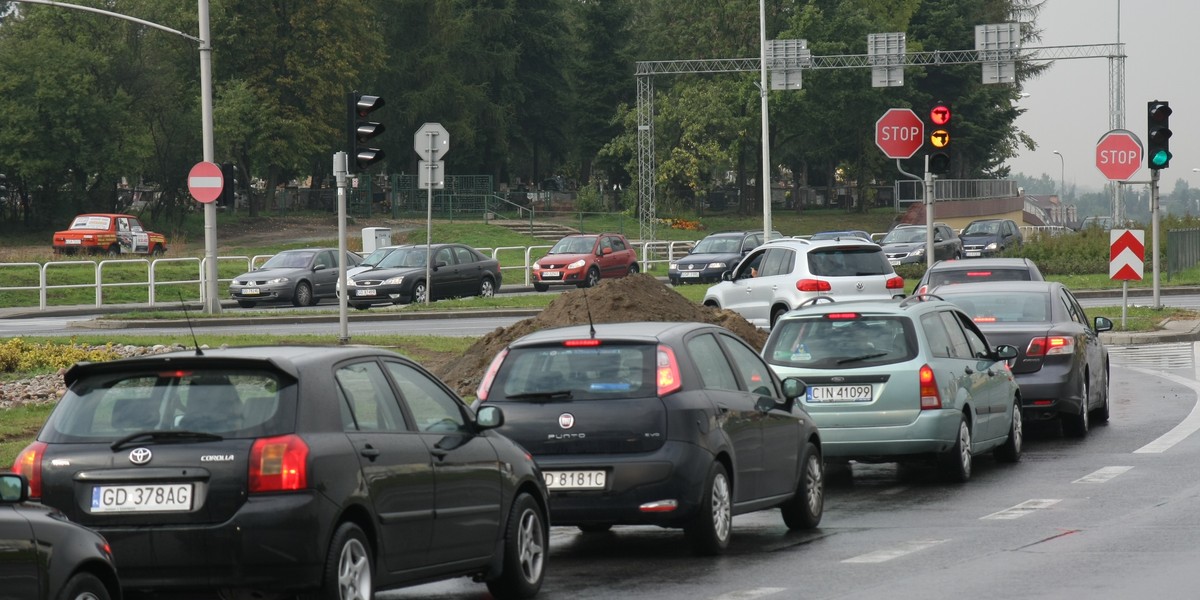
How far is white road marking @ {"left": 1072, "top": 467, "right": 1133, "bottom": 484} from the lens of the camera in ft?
45.6

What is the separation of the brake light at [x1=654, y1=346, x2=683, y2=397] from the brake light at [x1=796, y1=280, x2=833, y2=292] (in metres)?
17.4

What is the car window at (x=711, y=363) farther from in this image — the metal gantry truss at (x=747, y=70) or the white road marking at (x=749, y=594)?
the metal gantry truss at (x=747, y=70)

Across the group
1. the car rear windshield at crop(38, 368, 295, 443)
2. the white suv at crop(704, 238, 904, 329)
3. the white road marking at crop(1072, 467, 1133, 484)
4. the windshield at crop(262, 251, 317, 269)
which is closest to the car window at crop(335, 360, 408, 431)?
the car rear windshield at crop(38, 368, 295, 443)

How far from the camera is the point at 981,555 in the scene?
1031 cm

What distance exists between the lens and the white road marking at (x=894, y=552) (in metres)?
10.3

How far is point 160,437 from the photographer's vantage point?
7539 millimetres

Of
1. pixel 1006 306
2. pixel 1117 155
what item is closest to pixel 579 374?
pixel 1006 306

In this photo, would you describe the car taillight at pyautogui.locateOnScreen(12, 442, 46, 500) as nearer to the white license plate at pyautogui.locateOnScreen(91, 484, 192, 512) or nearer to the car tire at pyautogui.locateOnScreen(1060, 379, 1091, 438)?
the white license plate at pyautogui.locateOnScreen(91, 484, 192, 512)

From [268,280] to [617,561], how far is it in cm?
3334

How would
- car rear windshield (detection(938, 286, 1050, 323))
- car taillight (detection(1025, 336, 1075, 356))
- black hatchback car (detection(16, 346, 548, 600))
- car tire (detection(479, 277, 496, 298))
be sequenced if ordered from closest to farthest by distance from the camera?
black hatchback car (detection(16, 346, 548, 600)), car taillight (detection(1025, 336, 1075, 356)), car rear windshield (detection(938, 286, 1050, 323)), car tire (detection(479, 277, 496, 298))

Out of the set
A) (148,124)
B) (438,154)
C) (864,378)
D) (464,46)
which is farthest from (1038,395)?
(464,46)

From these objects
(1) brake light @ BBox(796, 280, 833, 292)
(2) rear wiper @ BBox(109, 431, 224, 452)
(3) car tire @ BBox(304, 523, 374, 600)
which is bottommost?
(3) car tire @ BBox(304, 523, 374, 600)

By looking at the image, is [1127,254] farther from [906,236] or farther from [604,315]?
[906,236]

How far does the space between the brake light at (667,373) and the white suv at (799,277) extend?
1733 centimetres
